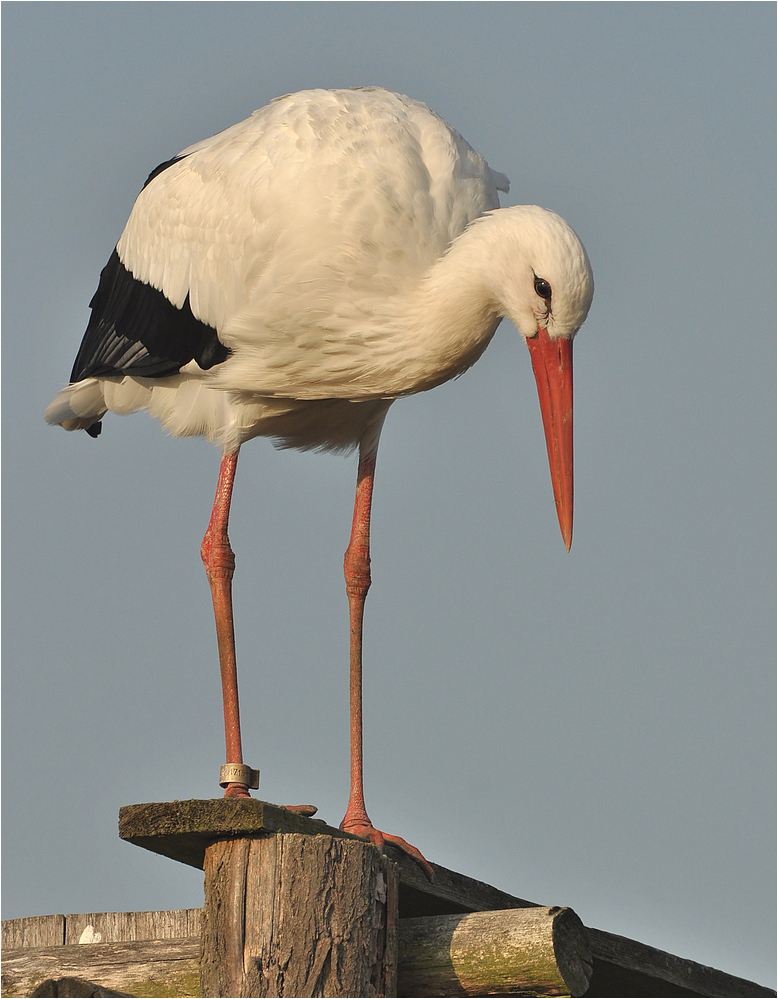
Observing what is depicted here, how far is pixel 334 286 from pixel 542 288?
89 cm

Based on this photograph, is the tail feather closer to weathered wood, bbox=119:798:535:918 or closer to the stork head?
the stork head

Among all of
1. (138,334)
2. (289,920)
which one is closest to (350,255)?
(138,334)

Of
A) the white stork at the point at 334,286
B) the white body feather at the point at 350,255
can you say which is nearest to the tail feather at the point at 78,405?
the white stork at the point at 334,286

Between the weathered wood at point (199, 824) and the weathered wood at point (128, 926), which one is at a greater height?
the weathered wood at point (199, 824)

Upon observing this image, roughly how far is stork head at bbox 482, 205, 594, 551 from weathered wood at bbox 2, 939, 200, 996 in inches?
83.8

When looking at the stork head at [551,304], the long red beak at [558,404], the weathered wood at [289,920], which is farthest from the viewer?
the long red beak at [558,404]

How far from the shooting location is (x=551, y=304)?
587 cm

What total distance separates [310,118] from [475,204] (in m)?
0.81

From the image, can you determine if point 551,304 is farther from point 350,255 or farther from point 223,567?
point 223,567

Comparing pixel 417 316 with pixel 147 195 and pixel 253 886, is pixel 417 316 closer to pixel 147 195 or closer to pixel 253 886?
pixel 147 195

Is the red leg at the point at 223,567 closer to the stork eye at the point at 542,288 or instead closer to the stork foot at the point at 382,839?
the stork foot at the point at 382,839

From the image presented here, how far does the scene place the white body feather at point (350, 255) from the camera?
19.6 ft

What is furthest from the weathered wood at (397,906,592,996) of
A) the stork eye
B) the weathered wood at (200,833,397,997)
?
the stork eye

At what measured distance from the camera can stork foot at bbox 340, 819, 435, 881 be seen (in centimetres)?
529
